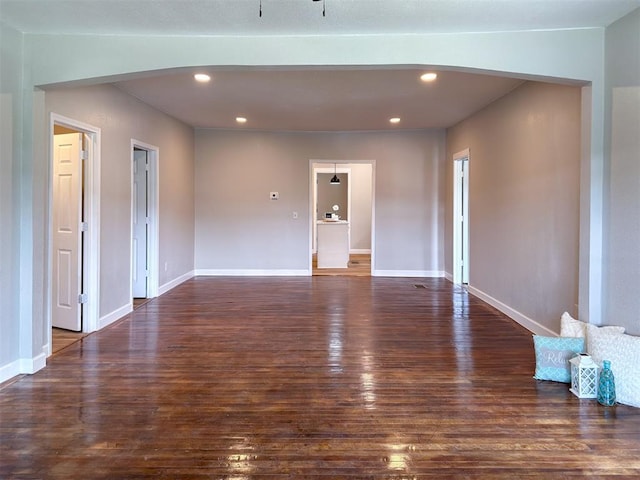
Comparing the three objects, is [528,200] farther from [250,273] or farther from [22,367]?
[250,273]

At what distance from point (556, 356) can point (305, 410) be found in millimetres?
1858

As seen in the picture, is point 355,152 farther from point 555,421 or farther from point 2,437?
point 2,437

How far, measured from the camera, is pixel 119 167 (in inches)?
191

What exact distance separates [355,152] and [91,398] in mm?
6052

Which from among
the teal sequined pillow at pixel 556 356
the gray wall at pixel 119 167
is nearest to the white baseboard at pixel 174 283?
the gray wall at pixel 119 167

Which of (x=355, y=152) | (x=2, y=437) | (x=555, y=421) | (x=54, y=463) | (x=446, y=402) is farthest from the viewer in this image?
(x=355, y=152)

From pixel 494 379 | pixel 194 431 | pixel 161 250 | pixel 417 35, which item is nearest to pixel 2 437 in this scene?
pixel 194 431

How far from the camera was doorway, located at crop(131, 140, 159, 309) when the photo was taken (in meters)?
5.89

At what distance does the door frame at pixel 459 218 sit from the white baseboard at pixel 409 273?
67 cm

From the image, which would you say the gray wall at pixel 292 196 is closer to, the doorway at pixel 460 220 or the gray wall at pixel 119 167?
the doorway at pixel 460 220

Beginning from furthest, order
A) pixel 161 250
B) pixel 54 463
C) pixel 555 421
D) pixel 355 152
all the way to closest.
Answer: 1. pixel 355 152
2. pixel 161 250
3. pixel 555 421
4. pixel 54 463

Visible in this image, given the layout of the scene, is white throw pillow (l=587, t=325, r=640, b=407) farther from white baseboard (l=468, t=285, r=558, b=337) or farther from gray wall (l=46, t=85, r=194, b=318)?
gray wall (l=46, t=85, r=194, b=318)

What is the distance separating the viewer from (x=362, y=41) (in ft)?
10.3

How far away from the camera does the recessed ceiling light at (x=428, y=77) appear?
423 cm
